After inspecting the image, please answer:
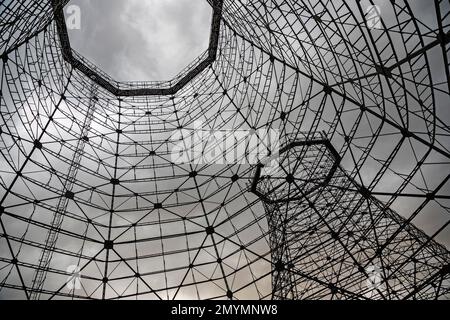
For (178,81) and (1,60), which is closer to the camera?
(1,60)

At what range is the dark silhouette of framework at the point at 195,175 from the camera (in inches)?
827

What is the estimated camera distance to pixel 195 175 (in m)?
26.6

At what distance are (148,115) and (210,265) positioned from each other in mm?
14700

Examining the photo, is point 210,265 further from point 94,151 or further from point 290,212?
point 94,151

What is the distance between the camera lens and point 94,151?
2736 centimetres

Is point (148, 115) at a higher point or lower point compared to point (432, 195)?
higher

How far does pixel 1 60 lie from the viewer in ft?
65.4

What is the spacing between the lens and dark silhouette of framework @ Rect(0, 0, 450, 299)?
2102 cm

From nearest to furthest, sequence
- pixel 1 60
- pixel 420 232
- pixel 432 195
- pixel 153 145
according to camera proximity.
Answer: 1. pixel 432 195
2. pixel 1 60
3. pixel 420 232
4. pixel 153 145
